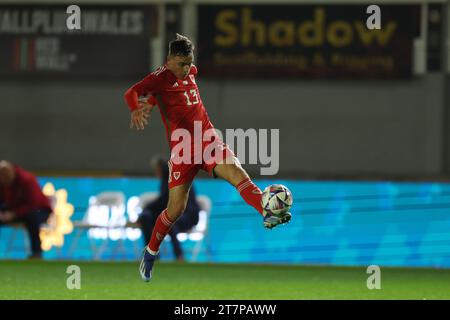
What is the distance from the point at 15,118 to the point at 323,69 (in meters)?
4.25

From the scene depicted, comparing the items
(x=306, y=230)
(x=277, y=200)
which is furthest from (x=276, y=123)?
(x=277, y=200)

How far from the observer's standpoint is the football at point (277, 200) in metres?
7.28

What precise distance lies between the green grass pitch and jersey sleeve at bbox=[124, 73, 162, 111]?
1.79 m

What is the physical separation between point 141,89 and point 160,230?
108 centimetres

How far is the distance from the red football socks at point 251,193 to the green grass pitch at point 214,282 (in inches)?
55.2

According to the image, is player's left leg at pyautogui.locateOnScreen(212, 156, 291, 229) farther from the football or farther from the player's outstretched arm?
the player's outstretched arm

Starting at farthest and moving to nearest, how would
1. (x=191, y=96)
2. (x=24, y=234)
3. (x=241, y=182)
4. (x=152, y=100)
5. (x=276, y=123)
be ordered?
(x=276, y=123) → (x=24, y=234) → (x=191, y=96) → (x=152, y=100) → (x=241, y=182)

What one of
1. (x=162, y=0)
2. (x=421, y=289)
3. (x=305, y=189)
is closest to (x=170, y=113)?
(x=421, y=289)

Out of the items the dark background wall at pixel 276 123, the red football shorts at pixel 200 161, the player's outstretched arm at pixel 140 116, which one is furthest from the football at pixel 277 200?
the dark background wall at pixel 276 123

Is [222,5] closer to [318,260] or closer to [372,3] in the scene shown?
[372,3]

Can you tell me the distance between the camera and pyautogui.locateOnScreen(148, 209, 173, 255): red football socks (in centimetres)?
811

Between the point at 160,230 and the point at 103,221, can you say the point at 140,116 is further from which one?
the point at 103,221

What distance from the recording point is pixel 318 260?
1335 cm

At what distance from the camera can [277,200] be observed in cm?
729
